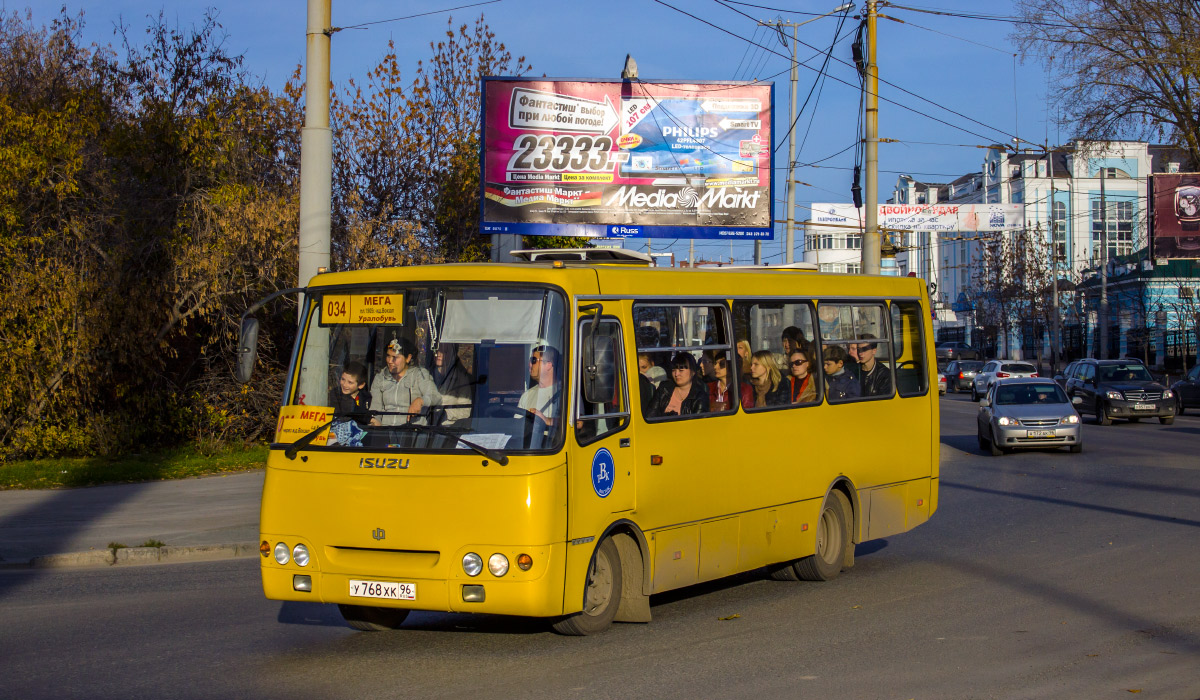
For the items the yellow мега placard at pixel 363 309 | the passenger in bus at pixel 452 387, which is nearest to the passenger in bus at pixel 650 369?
the passenger in bus at pixel 452 387

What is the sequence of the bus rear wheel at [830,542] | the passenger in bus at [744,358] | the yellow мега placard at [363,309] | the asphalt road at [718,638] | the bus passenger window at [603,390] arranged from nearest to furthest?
the asphalt road at [718,638], the bus passenger window at [603,390], the yellow мега placard at [363,309], the passenger in bus at [744,358], the bus rear wheel at [830,542]

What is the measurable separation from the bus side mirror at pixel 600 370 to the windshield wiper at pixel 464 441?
0.77 meters

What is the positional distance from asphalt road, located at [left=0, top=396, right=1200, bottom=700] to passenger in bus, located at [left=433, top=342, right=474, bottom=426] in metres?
1.52

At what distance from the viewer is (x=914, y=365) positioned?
12.1 meters

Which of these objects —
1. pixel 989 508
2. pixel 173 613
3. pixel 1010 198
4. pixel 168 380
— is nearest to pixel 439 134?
pixel 168 380

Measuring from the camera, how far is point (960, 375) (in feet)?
197

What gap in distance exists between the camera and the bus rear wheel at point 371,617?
27.5ft

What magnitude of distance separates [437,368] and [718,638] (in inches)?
103

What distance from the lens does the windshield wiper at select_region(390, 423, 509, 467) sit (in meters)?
7.23

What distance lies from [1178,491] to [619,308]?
12.2m

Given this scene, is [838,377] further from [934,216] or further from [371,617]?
[934,216]

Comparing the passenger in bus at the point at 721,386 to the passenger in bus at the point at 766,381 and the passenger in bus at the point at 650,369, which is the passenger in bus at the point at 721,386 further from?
the passenger in bus at the point at 650,369

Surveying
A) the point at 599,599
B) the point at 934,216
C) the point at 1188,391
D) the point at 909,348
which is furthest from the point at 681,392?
the point at 934,216

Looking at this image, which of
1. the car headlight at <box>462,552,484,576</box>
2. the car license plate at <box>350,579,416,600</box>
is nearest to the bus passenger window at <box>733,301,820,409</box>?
the car headlight at <box>462,552,484,576</box>
